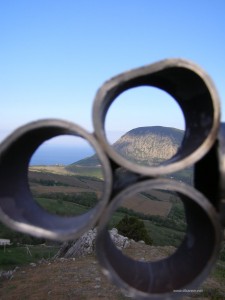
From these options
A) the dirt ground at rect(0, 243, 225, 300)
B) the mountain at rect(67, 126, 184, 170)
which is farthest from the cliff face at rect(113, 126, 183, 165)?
the dirt ground at rect(0, 243, 225, 300)

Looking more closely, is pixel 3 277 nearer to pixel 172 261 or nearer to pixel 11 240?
pixel 172 261

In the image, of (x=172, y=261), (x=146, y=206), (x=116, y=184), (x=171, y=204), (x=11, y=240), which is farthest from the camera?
(x=171, y=204)

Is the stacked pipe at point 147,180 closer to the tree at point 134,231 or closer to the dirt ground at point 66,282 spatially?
the dirt ground at point 66,282

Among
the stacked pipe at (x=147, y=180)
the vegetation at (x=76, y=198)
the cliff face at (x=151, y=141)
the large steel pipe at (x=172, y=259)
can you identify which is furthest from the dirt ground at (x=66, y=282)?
the cliff face at (x=151, y=141)

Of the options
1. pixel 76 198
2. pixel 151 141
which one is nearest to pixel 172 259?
pixel 76 198

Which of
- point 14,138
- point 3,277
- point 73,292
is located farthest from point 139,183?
point 3,277

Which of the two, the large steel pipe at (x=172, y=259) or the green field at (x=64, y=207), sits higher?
the large steel pipe at (x=172, y=259)

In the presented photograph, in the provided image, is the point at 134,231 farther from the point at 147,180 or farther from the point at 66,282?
the point at 147,180
